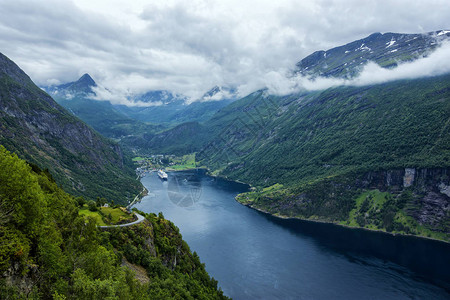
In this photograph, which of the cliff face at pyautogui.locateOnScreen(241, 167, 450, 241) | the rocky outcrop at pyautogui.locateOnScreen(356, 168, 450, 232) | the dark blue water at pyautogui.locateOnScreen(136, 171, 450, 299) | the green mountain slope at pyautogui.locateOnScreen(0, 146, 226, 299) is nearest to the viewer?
the green mountain slope at pyautogui.locateOnScreen(0, 146, 226, 299)

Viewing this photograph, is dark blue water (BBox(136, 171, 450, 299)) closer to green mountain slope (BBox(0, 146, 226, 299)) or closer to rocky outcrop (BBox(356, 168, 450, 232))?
rocky outcrop (BBox(356, 168, 450, 232))

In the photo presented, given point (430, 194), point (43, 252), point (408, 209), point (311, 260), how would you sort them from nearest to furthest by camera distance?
point (43, 252) → point (311, 260) → point (408, 209) → point (430, 194)

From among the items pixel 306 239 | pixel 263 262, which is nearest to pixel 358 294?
pixel 263 262

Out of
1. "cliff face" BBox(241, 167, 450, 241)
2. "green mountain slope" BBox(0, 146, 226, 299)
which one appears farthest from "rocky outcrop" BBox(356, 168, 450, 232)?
"green mountain slope" BBox(0, 146, 226, 299)

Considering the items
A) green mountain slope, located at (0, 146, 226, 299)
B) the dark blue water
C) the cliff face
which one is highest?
green mountain slope, located at (0, 146, 226, 299)

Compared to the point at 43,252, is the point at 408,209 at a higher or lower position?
lower

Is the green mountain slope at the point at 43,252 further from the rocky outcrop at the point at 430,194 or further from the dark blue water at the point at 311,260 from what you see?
the rocky outcrop at the point at 430,194

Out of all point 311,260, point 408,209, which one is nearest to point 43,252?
point 311,260

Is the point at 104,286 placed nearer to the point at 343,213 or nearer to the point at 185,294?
the point at 185,294

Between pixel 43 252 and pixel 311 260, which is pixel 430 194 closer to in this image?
pixel 311 260
